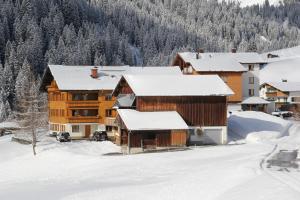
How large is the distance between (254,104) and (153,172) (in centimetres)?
5905

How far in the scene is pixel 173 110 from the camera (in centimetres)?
6544

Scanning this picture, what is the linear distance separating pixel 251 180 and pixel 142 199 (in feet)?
24.3

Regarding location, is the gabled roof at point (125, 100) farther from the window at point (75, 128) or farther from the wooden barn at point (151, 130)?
the window at point (75, 128)

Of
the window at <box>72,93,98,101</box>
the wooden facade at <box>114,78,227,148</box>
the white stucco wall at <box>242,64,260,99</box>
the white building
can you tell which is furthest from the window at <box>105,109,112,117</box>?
the white building

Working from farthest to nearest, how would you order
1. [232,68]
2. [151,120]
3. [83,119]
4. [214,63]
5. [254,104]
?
[254,104] → [214,63] → [232,68] → [83,119] → [151,120]

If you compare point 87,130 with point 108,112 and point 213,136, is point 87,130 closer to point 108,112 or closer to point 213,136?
point 108,112

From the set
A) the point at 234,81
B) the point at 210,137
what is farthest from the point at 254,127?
the point at 234,81

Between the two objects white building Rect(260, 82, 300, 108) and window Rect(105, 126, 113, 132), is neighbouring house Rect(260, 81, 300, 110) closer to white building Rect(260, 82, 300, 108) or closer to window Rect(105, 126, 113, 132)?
white building Rect(260, 82, 300, 108)

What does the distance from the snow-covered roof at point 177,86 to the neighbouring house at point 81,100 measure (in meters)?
10.9

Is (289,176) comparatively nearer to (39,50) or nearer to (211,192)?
(211,192)

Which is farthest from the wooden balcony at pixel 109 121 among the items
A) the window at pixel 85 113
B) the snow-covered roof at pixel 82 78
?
the snow-covered roof at pixel 82 78

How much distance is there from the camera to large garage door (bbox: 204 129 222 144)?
66.2m

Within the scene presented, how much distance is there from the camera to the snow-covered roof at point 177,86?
6556 cm

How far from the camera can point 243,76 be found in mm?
102312
